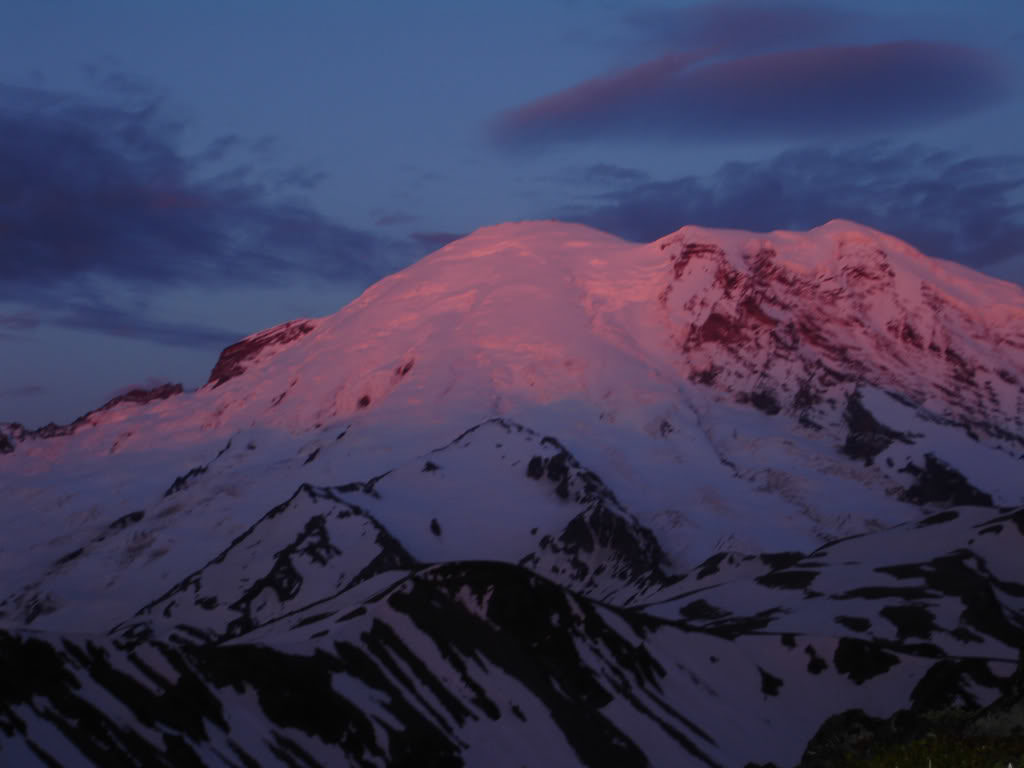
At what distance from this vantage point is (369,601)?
16825 centimetres

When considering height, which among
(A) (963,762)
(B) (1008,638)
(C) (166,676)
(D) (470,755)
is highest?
(C) (166,676)

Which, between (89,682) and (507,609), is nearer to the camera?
(89,682)

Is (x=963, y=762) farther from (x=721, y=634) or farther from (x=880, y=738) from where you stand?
(x=721, y=634)

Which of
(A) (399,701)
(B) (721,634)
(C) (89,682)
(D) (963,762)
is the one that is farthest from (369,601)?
(D) (963,762)

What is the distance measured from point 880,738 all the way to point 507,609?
114 metres

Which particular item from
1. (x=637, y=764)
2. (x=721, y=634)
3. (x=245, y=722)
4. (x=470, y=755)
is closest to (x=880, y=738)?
(x=245, y=722)

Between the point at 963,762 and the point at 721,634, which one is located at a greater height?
the point at 963,762

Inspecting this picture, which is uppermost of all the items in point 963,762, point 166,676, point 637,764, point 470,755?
point 166,676

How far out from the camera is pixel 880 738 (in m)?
53.6

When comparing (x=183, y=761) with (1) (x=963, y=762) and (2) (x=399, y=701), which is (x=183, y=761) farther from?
(1) (x=963, y=762)

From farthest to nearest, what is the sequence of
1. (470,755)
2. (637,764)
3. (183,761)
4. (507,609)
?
(507,609)
(637,764)
(470,755)
(183,761)

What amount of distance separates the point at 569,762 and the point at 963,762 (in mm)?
107419

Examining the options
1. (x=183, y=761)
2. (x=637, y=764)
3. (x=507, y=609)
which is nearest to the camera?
(x=183, y=761)

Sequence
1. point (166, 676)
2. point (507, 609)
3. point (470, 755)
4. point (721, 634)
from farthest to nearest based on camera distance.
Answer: point (721, 634) < point (507, 609) < point (470, 755) < point (166, 676)
